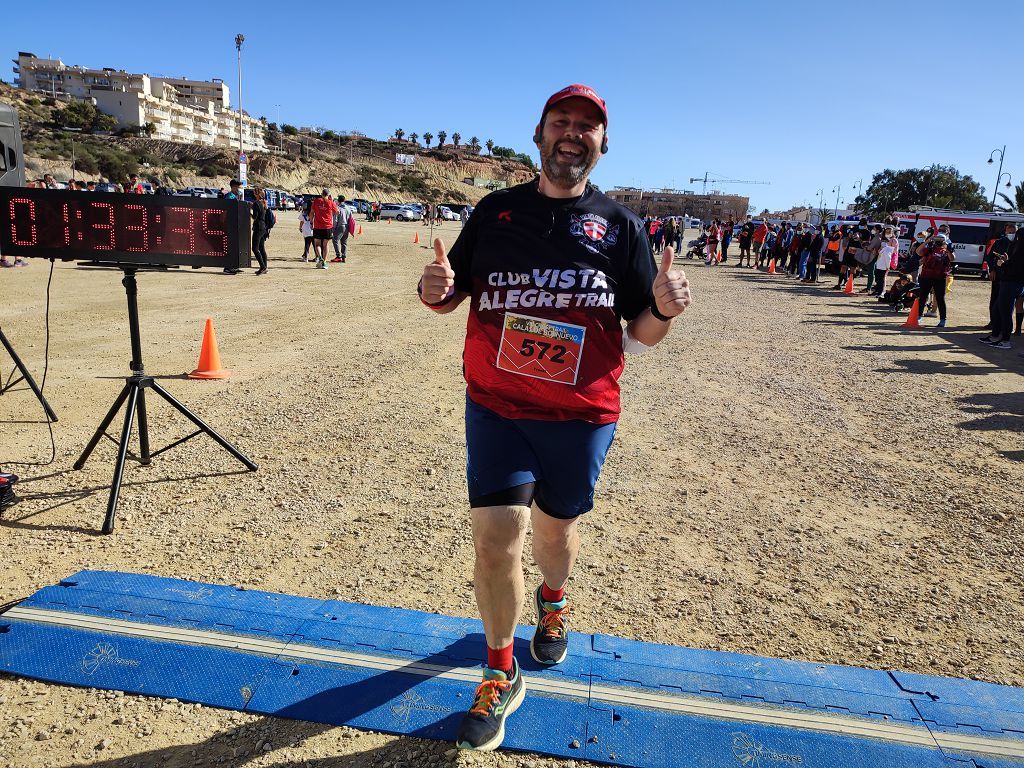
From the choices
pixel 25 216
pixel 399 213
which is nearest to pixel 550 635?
pixel 25 216

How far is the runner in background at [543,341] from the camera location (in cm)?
240

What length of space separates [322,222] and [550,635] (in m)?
16.2

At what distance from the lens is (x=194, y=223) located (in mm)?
4059

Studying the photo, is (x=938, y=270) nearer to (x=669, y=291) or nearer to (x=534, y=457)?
(x=669, y=291)

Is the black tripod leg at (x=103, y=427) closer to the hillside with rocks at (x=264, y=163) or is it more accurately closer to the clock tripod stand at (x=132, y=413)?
the clock tripod stand at (x=132, y=413)

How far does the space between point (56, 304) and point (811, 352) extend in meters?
12.5

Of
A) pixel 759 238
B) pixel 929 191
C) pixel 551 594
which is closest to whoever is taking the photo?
pixel 551 594

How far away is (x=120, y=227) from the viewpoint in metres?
4.00

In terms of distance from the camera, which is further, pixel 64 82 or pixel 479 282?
pixel 64 82

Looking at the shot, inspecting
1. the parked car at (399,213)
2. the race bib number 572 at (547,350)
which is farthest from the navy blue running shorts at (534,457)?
the parked car at (399,213)

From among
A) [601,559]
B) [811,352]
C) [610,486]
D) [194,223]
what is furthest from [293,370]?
[811,352]

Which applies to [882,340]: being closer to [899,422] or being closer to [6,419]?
[899,422]

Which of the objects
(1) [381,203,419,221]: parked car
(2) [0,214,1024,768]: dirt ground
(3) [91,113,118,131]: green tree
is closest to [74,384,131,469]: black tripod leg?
(2) [0,214,1024,768]: dirt ground

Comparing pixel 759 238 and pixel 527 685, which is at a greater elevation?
pixel 759 238
